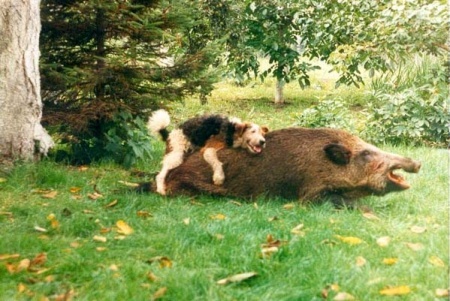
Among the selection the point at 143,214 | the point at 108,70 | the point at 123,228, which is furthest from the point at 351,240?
the point at 108,70

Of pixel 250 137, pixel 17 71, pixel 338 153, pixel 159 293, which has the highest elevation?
pixel 17 71

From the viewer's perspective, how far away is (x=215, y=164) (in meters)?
6.50

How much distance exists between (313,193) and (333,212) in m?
0.37

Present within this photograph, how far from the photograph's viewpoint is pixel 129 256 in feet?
15.1

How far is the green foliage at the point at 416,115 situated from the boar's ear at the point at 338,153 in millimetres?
4305

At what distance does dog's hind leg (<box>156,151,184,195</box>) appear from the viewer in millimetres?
6605

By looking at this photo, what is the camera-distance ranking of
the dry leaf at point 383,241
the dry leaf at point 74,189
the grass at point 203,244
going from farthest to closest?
the dry leaf at point 74,189
the dry leaf at point 383,241
the grass at point 203,244

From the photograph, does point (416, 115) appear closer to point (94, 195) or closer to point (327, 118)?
point (327, 118)

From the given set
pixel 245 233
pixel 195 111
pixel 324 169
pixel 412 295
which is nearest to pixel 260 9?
pixel 195 111

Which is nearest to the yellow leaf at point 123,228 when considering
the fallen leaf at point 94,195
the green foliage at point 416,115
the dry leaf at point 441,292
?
the fallen leaf at point 94,195

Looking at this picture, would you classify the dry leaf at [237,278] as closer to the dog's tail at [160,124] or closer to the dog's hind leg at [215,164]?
the dog's hind leg at [215,164]

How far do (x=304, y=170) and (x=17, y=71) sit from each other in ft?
12.4

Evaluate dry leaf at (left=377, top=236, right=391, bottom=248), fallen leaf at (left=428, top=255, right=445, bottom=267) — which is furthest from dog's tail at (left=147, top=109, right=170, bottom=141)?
fallen leaf at (left=428, top=255, right=445, bottom=267)

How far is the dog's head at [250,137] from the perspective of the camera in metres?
6.46
